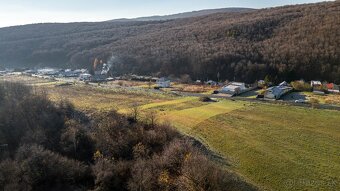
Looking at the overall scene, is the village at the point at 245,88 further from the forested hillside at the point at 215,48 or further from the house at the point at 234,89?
the forested hillside at the point at 215,48

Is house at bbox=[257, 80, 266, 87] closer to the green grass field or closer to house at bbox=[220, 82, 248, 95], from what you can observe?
house at bbox=[220, 82, 248, 95]

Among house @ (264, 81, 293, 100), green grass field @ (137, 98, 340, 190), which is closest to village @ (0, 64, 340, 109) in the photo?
house @ (264, 81, 293, 100)

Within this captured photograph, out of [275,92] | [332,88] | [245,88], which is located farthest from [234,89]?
[332,88]

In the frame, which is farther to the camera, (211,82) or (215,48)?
(215,48)

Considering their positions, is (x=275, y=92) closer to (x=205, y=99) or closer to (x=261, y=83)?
(x=205, y=99)

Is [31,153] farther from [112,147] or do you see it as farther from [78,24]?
[78,24]

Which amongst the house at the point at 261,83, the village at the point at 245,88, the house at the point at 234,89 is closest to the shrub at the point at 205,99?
the village at the point at 245,88
